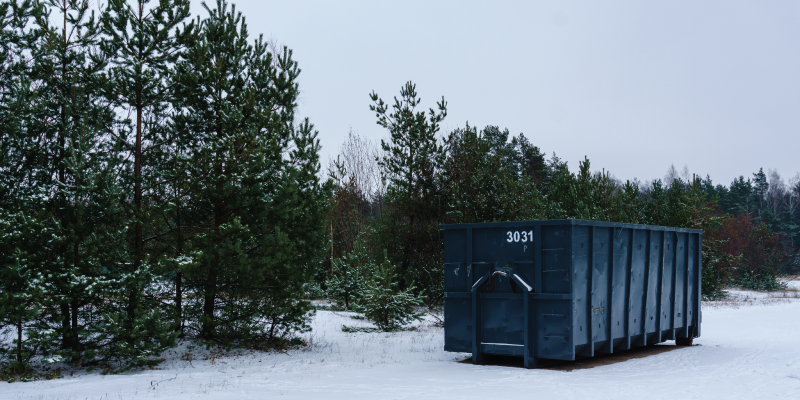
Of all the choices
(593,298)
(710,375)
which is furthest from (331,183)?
(710,375)

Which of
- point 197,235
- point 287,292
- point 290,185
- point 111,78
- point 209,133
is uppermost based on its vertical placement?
point 111,78

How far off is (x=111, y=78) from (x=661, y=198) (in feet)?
88.6

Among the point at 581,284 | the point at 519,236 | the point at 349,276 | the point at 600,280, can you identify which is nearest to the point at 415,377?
the point at 519,236

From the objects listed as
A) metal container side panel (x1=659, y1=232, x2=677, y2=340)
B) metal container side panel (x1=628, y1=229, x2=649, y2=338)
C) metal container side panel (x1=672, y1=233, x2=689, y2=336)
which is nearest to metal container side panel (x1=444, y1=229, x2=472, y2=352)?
metal container side panel (x1=628, y1=229, x2=649, y2=338)

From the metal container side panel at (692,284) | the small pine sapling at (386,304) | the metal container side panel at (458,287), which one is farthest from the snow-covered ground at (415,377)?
the small pine sapling at (386,304)

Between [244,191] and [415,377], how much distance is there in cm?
466

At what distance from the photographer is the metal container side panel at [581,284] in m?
9.96

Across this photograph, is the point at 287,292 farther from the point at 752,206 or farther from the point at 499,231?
the point at 752,206

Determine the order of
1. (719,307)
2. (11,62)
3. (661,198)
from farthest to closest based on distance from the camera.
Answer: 1. (661,198)
2. (719,307)
3. (11,62)

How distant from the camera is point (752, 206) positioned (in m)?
83.9

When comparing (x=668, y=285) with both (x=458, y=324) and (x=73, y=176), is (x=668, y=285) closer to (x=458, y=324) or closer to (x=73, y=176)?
(x=458, y=324)

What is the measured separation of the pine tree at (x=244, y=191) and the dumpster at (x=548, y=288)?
310 cm

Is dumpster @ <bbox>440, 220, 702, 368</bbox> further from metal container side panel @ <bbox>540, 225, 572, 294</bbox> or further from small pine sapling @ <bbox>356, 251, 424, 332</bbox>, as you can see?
small pine sapling @ <bbox>356, 251, 424, 332</bbox>

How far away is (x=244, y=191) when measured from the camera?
1152cm
